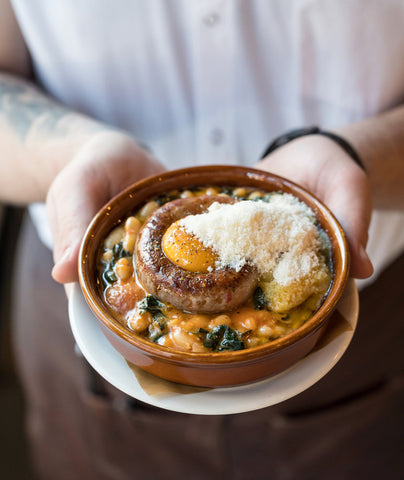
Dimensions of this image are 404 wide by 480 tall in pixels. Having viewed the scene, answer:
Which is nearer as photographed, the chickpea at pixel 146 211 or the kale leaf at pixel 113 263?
the kale leaf at pixel 113 263

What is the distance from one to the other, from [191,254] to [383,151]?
47.0 inches

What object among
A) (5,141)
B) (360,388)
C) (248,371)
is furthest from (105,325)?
(360,388)

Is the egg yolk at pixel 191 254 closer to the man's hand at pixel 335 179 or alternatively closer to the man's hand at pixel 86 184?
the man's hand at pixel 86 184

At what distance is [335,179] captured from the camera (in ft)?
6.15

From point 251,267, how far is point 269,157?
83cm

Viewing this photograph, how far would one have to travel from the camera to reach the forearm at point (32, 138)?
227cm

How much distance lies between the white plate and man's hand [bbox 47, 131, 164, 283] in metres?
0.21

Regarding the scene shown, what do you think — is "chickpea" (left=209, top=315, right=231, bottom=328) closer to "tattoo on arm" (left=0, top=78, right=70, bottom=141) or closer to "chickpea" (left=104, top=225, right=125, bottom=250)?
"chickpea" (left=104, top=225, right=125, bottom=250)

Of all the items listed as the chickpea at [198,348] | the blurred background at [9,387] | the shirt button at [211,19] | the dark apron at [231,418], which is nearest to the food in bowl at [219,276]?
the chickpea at [198,348]

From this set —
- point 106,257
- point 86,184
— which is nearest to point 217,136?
point 86,184

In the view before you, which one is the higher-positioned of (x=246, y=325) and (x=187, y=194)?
(x=187, y=194)

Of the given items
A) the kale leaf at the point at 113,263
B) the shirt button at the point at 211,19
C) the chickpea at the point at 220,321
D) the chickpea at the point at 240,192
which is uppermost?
the shirt button at the point at 211,19

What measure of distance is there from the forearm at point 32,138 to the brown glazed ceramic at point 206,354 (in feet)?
2.20

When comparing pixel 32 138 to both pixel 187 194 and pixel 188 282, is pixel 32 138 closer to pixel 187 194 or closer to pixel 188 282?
pixel 187 194
